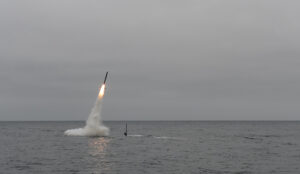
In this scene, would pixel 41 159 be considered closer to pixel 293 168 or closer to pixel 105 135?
pixel 293 168

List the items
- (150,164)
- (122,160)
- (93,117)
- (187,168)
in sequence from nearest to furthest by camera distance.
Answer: (187,168), (150,164), (122,160), (93,117)

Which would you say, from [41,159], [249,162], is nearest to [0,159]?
[41,159]

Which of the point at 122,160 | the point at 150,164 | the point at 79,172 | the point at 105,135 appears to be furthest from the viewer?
the point at 105,135

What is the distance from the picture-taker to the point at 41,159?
64.8 meters

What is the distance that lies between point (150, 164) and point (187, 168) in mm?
7062

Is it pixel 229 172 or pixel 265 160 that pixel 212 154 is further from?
pixel 229 172

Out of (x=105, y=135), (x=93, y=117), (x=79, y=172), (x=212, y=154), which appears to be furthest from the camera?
(x=105, y=135)

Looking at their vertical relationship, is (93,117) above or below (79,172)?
above

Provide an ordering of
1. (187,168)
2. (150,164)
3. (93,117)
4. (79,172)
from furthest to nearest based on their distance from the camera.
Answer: (93,117) → (150,164) → (187,168) → (79,172)

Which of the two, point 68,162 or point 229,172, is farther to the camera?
point 68,162

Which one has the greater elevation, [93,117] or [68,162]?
[93,117]

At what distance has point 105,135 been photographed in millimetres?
124375

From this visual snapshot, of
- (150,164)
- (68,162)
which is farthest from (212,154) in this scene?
(68,162)

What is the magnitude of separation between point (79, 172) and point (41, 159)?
54.9 feet
